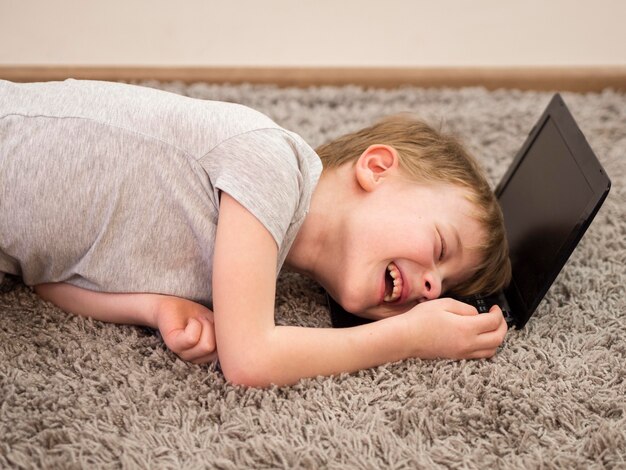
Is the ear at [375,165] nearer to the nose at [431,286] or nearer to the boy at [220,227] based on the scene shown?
the boy at [220,227]

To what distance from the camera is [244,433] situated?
786mm

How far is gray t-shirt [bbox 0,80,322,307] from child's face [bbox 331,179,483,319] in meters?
0.09

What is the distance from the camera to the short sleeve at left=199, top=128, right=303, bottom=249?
2.86ft

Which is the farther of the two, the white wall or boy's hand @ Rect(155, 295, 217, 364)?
the white wall

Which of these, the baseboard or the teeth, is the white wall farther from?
the teeth

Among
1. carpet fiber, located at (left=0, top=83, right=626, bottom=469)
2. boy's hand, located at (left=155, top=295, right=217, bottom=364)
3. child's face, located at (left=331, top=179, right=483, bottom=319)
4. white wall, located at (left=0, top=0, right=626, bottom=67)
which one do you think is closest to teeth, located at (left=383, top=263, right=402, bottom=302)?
child's face, located at (left=331, top=179, right=483, bottom=319)

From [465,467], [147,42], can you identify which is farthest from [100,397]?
[147,42]

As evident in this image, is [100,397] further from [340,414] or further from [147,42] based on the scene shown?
[147,42]

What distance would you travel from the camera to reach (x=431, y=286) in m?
0.96

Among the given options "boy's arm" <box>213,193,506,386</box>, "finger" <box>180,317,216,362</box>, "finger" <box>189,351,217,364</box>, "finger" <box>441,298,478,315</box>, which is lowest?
"finger" <box>189,351,217,364</box>

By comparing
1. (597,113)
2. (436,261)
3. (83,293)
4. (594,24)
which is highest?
(594,24)

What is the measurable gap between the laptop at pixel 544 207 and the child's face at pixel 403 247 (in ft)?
0.22

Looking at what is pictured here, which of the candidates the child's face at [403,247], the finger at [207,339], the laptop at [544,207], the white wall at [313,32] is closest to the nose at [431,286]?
the child's face at [403,247]

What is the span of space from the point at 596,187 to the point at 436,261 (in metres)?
0.22
